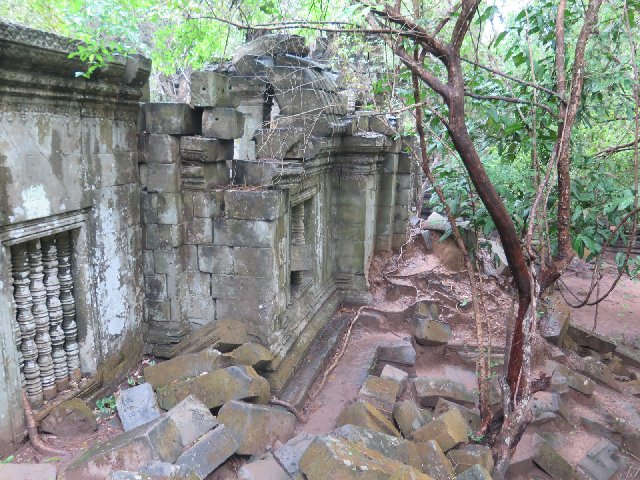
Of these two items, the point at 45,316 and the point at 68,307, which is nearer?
the point at 45,316

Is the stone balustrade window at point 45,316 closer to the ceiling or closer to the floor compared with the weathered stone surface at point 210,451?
closer to the ceiling

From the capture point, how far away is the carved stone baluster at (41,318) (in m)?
4.05

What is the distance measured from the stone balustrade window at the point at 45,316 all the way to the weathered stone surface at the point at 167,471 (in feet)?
4.91

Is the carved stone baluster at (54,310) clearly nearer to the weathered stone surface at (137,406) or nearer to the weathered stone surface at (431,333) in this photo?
the weathered stone surface at (137,406)

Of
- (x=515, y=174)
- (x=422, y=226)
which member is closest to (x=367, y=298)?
(x=422, y=226)

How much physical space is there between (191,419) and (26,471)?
1.14m

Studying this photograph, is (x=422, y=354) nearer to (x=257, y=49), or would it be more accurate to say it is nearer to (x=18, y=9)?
(x=257, y=49)

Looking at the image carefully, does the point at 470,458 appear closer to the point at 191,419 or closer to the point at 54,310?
the point at 191,419

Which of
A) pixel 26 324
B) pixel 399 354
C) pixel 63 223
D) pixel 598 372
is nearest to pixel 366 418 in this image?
pixel 399 354

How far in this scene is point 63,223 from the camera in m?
4.16

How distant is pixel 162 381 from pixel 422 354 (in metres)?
3.69

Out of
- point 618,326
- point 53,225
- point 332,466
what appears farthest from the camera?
point 618,326

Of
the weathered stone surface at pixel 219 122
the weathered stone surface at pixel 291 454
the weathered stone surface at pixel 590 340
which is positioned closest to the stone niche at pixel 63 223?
the weathered stone surface at pixel 219 122

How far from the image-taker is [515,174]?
525cm
